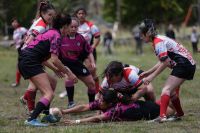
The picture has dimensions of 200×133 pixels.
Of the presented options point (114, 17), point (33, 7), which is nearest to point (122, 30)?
point (114, 17)

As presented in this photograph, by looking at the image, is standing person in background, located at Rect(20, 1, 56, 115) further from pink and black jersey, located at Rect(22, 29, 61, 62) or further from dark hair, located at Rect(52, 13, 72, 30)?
pink and black jersey, located at Rect(22, 29, 61, 62)

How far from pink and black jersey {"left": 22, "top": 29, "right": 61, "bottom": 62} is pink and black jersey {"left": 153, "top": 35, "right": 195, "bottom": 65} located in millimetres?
1609

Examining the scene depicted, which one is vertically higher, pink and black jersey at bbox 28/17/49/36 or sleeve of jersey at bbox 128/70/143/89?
pink and black jersey at bbox 28/17/49/36

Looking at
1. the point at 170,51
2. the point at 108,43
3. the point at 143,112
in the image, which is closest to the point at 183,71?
the point at 170,51

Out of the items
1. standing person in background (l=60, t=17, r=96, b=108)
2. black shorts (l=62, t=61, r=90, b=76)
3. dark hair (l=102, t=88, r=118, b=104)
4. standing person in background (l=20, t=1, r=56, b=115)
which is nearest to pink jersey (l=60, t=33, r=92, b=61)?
standing person in background (l=60, t=17, r=96, b=108)

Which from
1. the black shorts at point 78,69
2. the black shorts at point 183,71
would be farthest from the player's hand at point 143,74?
the black shorts at point 78,69

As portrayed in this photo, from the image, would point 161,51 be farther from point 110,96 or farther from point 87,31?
point 87,31

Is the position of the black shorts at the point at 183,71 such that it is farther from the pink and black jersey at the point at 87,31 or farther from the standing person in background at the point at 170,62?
the pink and black jersey at the point at 87,31

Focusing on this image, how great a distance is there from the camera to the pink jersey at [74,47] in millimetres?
11977

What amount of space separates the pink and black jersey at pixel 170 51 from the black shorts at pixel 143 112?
2.89ft

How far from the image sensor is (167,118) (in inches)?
396

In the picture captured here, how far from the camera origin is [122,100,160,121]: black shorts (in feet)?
33.4

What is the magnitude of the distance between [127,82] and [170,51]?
37.8 inches

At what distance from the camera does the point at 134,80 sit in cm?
Result: 1024
